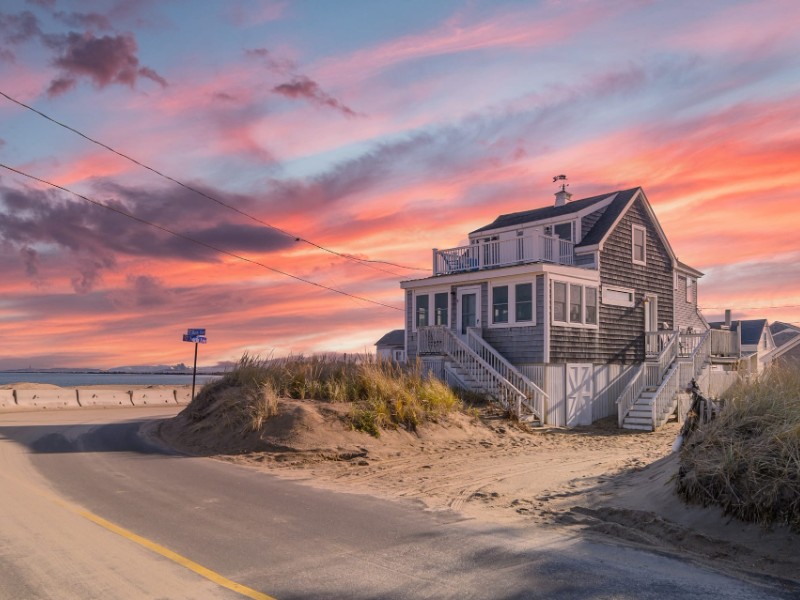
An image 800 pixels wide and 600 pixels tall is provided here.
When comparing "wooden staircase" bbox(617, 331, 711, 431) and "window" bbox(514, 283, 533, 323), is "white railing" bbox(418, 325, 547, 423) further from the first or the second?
"wooden staircase" bbox(617, 331, 711, 431)

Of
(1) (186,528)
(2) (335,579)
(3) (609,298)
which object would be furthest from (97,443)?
(3) (609,298)

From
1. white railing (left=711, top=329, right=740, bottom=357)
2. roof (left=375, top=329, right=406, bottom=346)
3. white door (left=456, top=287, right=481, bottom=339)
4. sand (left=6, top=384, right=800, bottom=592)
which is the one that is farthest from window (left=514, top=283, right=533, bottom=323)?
roof (left=375, top=329, right=406, bottom=346)

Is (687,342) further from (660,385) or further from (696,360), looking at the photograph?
(660,385)

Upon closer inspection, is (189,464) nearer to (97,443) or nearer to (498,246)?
(97,443)

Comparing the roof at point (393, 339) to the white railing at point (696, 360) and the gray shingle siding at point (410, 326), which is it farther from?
the white railing at point (696, 360)

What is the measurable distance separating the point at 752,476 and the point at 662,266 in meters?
26.3

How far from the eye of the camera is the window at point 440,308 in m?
29.4

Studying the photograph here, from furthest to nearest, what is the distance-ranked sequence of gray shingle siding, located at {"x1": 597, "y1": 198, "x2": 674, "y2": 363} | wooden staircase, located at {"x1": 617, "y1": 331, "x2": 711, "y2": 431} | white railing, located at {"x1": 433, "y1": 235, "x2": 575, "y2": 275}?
gray shingle siding, located at {"x1": 597, "y1": 198, "x2": 674, "y2": 363} < white railing, located at {"x1": 433, "y1": 235, "x2": 575, "y2": 275} < wooden staircase, located at {"x1": 617, "y1": 331, "x2": 711, "y2": 431}

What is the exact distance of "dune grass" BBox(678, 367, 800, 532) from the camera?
27.0ft

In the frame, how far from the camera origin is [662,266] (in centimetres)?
3319

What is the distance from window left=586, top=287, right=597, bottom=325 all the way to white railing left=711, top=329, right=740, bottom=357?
6433 mm

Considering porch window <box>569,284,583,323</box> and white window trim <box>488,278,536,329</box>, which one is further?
porch window <box>569,284,583,323</box>

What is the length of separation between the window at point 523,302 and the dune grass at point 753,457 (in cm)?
1582

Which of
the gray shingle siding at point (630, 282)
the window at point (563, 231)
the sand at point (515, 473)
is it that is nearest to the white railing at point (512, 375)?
the sand at point (515, 473)
